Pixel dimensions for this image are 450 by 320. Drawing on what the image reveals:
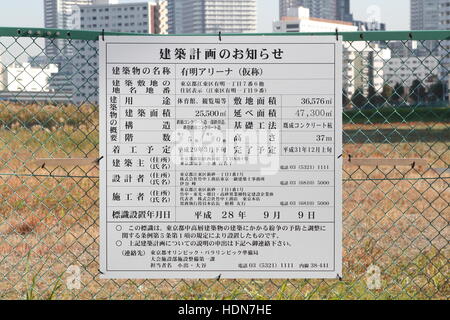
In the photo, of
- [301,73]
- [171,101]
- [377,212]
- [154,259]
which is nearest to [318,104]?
[301,73]

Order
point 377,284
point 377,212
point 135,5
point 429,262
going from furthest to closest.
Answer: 1. point 135,5
2. point 377,212
3. point 429,262
4. point 377,284

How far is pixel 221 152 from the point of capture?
14.5 feet

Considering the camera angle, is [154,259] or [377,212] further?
[377,212]

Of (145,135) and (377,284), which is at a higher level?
(145,135)

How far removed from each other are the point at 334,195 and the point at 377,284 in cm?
123

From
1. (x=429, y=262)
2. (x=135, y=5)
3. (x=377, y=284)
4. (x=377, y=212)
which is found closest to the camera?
(x=377, y=284)

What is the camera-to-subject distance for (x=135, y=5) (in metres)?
128

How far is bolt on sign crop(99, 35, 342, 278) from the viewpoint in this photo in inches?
175

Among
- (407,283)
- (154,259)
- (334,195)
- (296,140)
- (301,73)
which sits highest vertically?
(301,73)

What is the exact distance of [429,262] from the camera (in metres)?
6.04

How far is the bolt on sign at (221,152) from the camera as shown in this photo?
4.45m

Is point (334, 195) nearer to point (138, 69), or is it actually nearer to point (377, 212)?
point (138, 69)

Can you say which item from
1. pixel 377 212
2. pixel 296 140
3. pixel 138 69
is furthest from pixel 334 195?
pixel 377 212

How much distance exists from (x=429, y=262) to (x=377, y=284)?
0.83 meters
